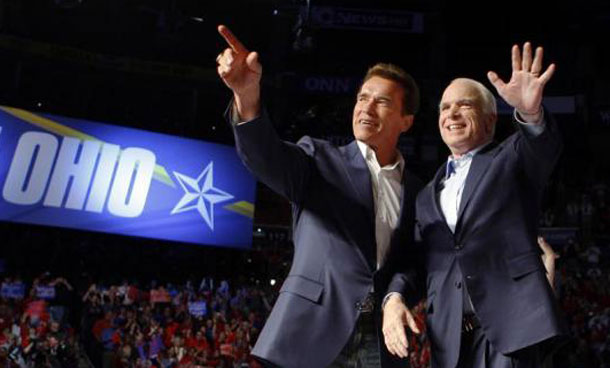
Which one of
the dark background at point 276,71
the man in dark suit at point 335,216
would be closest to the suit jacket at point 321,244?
the man in dark suit at point 335,216

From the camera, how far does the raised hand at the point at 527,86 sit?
238 centimetres

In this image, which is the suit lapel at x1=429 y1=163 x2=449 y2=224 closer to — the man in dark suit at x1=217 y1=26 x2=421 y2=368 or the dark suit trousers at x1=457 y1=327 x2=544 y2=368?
the man in dark suit at x1=217 y1=26 x2=421 y2=368

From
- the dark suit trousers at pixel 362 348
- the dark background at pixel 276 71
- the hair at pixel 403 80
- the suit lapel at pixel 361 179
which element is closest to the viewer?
the dark suit trousers at pixel 362 348

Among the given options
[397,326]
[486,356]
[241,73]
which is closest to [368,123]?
[241,73]

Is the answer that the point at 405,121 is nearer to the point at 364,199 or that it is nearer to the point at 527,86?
the point at 364,199

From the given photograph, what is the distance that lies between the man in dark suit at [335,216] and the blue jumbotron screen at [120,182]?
40.1 feet

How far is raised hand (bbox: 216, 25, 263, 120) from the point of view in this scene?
2363mm

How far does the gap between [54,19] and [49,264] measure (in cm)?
877

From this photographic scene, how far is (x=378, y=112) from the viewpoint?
2727mm

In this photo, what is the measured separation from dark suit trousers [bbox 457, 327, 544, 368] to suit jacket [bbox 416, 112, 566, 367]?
0.04 meters

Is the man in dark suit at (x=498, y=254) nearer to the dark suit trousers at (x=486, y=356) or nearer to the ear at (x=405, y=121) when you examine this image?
the dark suit trousers at (x=486, y=356)

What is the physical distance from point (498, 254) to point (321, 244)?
0.56 meters

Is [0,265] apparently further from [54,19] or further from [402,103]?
[402,103]

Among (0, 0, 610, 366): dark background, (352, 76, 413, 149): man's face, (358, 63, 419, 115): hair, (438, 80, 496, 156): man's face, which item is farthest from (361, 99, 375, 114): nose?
(0, 0, 610, 366): dark background
